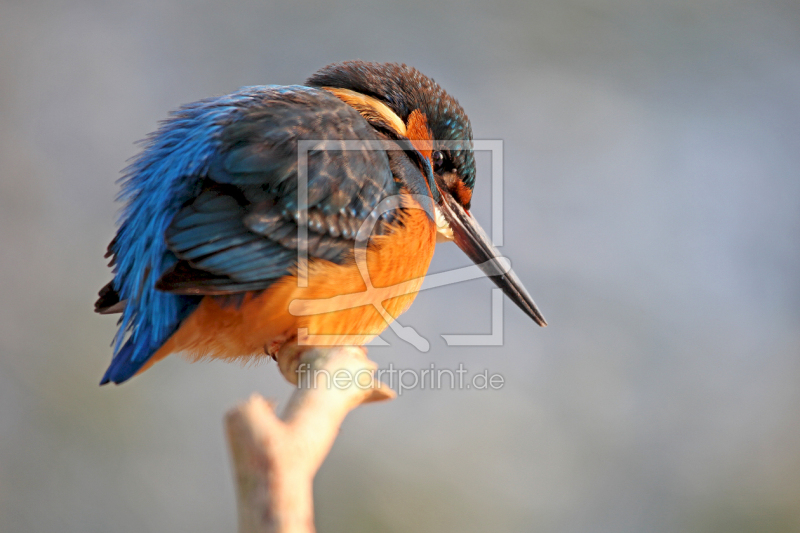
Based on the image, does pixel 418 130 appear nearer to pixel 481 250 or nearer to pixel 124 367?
pixel 481 250

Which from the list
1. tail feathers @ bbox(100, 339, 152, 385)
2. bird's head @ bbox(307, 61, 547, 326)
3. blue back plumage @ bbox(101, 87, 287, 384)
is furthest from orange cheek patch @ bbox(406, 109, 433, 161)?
tail feathers @ bbox(100, 339, 152, 385)

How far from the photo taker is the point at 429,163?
1.70 meters

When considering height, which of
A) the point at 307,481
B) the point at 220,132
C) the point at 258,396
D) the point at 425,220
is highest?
the point at 220,132

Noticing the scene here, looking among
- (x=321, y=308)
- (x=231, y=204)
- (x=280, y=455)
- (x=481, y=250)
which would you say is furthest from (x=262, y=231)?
(x=481, y=250)

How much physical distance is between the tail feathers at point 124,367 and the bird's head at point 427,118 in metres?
0.77

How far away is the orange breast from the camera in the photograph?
131 centimetres

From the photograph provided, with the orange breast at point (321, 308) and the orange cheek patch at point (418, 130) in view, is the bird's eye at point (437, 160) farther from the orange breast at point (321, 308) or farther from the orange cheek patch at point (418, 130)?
the orange breast at point (321, 308)

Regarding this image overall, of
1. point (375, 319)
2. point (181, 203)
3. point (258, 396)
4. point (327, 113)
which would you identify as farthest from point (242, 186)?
point (258, 396)

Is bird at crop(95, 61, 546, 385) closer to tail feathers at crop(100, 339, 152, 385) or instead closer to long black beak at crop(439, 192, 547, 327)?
tail feathers at crop(100, 339, 152, 385)

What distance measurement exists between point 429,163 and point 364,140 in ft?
0.98

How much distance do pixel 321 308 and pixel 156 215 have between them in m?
0.37

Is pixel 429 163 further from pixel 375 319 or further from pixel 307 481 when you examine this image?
pixel 307 481

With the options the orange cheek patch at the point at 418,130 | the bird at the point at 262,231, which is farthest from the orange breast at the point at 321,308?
the orange cheek patch at the point at 418,130

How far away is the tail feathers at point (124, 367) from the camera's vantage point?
3.92 ft
